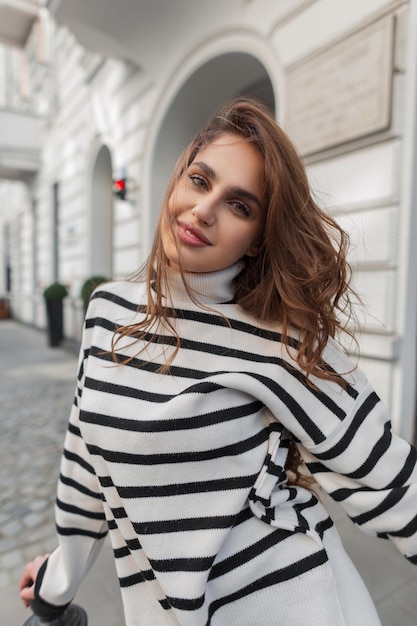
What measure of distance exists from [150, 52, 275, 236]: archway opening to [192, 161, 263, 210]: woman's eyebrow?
166 inches

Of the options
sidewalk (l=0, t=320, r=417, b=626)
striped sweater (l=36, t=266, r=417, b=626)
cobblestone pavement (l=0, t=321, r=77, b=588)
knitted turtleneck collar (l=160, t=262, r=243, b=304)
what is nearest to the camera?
striped sweater (l=36, t=266, r=417, b=626)

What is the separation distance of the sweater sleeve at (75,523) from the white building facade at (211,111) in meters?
0.97

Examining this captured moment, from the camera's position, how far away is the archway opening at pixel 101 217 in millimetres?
8500

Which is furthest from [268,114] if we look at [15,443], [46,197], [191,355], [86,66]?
[46,197]

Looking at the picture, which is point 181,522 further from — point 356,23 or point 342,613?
point 356,23

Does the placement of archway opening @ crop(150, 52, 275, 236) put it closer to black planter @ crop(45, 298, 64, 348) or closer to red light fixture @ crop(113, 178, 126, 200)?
red light fixture @ crop(113, 178, 126, 200)

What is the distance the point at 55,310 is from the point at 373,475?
8.67 meters

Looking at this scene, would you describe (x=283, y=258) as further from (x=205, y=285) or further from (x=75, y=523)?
(x=75, y=523)

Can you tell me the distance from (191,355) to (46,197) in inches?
460

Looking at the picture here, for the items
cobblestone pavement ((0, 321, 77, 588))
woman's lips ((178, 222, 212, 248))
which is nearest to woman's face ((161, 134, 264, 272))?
woman's lips ((178, 222, 212, 248))

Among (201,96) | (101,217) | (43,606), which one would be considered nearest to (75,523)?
(43,606)

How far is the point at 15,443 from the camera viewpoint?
3.75m

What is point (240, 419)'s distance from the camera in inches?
35.7

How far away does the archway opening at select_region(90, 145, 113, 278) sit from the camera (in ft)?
27.9
